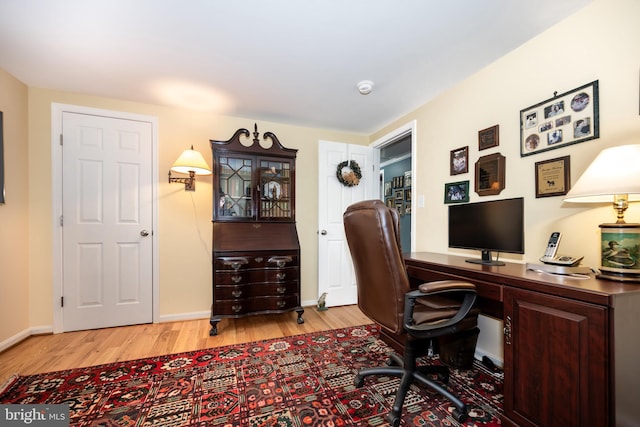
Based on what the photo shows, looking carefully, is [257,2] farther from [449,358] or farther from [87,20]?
[449,358]

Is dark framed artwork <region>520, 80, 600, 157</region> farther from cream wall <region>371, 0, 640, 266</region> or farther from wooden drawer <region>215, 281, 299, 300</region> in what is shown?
wooden drawer <region>215, 281, 299, 300</region>

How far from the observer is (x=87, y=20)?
5.15ft

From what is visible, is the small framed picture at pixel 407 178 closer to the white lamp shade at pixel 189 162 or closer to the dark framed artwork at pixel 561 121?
the dark framed artwork at pixel 561 121

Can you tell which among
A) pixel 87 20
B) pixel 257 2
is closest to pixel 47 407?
pixel 87 20

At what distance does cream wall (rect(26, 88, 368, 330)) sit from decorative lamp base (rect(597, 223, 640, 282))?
269cm

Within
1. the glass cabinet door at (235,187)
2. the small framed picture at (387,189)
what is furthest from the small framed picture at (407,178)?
the glass cabinet door at (235,187)

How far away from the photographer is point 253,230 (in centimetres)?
280

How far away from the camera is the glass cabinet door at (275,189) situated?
9.53ft

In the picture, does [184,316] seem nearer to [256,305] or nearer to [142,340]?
[142,340]

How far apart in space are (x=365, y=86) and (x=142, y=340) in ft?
10.3

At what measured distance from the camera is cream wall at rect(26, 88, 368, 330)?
2416 mm

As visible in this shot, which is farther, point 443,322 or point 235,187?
point 235,187

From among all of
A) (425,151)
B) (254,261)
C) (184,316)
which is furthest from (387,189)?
(184,316)

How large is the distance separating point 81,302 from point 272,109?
2.82m
